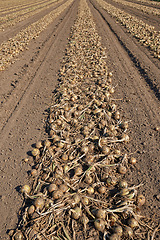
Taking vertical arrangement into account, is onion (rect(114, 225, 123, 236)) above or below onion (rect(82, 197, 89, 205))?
below

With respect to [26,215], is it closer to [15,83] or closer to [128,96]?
[128,96]

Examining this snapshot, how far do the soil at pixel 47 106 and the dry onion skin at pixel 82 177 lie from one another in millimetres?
257

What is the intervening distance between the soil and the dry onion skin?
Result: 257 millimetres

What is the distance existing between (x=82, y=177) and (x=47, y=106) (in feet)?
8.88

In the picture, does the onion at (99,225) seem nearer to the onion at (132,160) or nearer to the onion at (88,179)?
the onion at (88,179)

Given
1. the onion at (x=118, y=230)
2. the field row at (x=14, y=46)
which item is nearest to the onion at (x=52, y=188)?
the onion at (x=118, y=230)

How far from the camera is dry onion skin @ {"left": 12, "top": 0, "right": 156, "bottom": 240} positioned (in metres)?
2.08

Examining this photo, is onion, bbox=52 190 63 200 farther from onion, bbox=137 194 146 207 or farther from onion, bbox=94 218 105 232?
onion, bbox=137 194 146 207

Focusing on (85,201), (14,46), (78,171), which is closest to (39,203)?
(85,201)

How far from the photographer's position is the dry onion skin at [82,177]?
2080mm

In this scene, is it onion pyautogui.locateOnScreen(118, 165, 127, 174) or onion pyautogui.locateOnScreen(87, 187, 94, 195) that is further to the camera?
onion pyautogui.locateOnScreen(118, 165, 127, 174)

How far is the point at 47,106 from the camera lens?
4.63 metres

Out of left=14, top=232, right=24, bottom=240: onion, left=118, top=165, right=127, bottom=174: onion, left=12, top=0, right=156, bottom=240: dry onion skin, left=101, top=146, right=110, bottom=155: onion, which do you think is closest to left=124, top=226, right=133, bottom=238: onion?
left=12, top=0, right=156, bottom=240: dry onion skin

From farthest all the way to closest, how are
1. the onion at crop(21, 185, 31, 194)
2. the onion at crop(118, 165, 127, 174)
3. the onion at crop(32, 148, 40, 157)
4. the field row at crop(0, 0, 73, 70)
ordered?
the field row at crop(0, 0, 73, 70), the onion at crop(32, 148, 40, 157), the onion at crop(118, 165, 127, 174), the onion at crop(21, 185, 31, 194)
